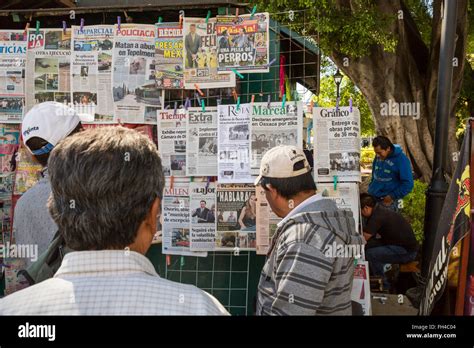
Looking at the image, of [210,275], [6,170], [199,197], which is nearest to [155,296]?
[199,197]

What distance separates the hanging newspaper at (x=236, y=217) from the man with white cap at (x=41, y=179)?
66.2 inches

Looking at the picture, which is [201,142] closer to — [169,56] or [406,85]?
[169,56]

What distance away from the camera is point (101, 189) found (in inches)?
53.4

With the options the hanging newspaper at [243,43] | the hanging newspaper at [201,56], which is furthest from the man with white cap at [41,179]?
the hanging newspaper at [243,43]

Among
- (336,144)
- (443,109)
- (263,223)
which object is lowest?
(263,223)

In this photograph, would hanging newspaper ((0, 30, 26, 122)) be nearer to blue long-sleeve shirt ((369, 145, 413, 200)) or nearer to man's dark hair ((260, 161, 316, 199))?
man's dark hair ((260, 161, 316, 199))

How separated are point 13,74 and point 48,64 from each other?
325 mm

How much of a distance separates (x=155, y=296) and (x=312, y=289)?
1.13 meters

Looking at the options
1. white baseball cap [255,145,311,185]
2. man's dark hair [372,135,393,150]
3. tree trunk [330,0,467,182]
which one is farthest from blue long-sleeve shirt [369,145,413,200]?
white baseball cap [255,145,311,185]

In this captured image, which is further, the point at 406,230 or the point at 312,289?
the point at 406,230

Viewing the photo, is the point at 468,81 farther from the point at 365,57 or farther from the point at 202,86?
the point at 202,86

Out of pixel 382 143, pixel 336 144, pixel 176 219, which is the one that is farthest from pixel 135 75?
pixel 382 143
